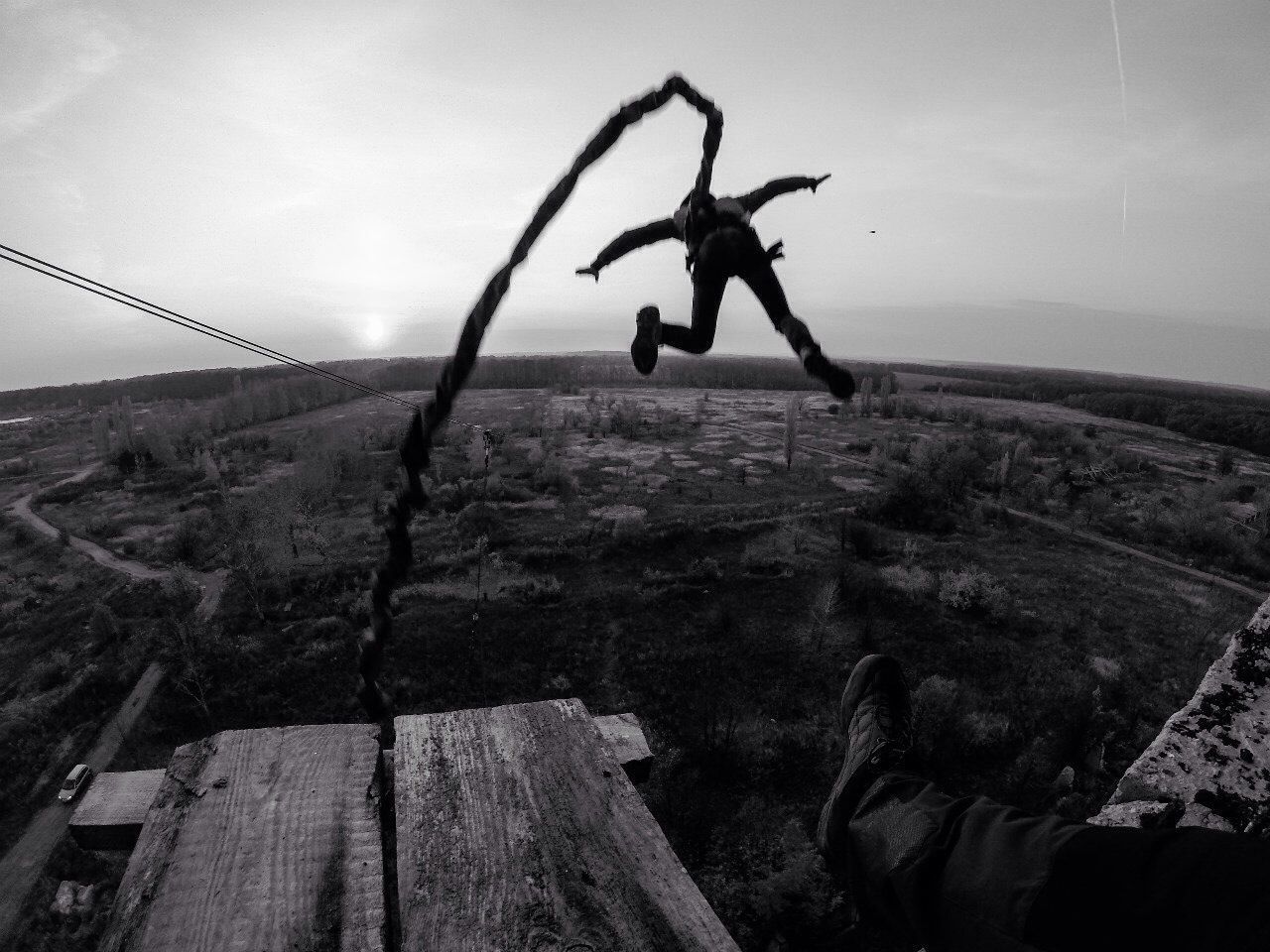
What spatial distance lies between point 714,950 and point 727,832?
9.34m

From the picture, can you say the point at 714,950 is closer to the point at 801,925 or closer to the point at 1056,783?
the point at 801,925

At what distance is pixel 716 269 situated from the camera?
100 cm

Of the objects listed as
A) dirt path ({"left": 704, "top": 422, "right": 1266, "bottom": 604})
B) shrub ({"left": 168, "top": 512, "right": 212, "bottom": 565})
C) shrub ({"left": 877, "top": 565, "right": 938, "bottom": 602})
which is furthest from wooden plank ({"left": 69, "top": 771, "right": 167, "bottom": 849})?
shrub ({"left": 168, "top": 512, "right": 212, "bottom": 565})

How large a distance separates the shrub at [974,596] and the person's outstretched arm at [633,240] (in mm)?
17627

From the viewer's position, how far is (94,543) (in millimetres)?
27297

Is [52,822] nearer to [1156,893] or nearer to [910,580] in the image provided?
[1156,893]

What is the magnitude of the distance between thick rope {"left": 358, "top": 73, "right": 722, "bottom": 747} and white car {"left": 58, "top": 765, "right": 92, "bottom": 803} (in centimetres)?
1572

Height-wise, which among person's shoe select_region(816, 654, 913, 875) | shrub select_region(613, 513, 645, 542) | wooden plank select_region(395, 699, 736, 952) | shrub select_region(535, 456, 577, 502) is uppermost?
wooden plank select_region(395, 699, 736, 952)

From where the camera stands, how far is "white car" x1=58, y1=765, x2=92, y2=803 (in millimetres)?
11117

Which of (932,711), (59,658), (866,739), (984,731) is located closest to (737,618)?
(932,711)

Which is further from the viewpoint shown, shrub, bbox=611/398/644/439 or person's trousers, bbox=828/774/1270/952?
shrub, bbox=611/398/644/439

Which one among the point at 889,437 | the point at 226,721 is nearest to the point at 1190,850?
the point at 226,721

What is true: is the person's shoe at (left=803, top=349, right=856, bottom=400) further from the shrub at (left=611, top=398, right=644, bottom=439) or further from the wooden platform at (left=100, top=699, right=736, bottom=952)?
the shrub at (left=611, top=398, right=644, bottom=439)

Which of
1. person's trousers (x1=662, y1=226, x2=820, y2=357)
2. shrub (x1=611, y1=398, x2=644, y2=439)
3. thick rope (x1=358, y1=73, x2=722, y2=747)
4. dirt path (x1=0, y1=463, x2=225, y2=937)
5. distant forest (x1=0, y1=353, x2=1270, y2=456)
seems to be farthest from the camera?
distant forest (x1=0, y1=353, x2=1270, y2=456)
